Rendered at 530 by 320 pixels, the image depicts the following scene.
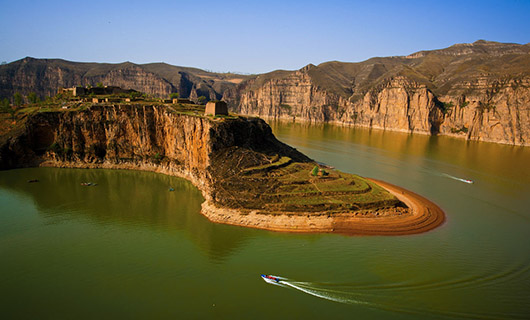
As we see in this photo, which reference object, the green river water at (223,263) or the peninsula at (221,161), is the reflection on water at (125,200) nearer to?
the green river water at (223,263)

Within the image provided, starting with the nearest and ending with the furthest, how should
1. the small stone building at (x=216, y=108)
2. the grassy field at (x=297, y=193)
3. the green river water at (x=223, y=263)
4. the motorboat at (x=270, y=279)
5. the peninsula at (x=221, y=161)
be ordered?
the green river water at (x=223, y=263) < the motorboat at (x=270, y=279) < the peninsula at (x=221, y=161) < the grassy field at (x=297, y=193) < the small stone building at (x=216, y=108)

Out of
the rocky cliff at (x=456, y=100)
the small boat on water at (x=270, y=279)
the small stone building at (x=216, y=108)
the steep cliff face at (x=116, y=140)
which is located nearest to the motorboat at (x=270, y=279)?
the small boat on water at (x=270, y=279)

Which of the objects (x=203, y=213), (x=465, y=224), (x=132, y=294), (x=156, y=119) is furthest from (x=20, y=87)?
(x=465, y=224)

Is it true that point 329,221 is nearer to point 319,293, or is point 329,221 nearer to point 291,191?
point 291,191

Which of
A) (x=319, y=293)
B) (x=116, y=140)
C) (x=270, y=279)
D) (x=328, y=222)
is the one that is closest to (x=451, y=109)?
(x=328, y=222)

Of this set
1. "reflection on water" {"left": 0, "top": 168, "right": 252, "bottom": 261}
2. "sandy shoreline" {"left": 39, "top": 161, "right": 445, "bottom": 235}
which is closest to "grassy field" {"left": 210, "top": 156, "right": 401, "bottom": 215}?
"sandy shoreline" {"left": 39, "top": 161, "right": 445, "bottom": 235}
